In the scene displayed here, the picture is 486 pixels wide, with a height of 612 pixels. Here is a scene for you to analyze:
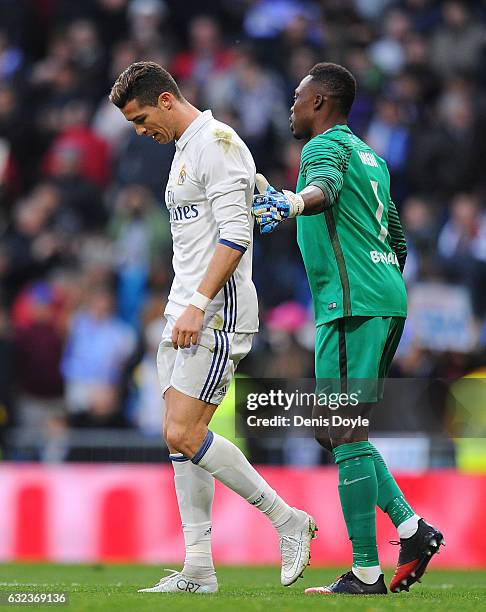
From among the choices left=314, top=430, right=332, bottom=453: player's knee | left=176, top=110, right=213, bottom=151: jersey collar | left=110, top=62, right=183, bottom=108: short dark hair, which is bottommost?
left=314, top=430, right=332, bottom=453: player's knee

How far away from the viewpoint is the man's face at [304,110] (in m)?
6.47

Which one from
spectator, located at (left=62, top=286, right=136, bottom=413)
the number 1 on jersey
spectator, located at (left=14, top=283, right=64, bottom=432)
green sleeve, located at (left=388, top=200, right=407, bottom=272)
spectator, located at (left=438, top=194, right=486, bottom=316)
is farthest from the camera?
spectator, located at (left=14, top=283, right=64, bottom=432)

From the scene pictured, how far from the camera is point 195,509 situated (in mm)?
6195

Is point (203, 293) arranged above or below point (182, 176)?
below

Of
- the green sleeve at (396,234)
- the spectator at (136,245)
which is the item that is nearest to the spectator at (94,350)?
the spectator at (136,245)

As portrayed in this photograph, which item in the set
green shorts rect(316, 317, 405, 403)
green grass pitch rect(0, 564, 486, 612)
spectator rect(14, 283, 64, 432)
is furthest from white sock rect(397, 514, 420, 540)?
spectator rect(14, 283, 64, 432)

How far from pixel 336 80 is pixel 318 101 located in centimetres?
13

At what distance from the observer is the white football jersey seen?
5980 mm

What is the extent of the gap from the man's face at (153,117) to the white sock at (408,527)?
2.04 m

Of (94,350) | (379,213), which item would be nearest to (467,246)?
(94,350)

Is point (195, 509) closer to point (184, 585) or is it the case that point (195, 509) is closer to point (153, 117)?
point (184, 585)

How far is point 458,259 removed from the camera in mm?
12297

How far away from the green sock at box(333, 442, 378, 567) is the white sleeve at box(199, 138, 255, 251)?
3.47 ft

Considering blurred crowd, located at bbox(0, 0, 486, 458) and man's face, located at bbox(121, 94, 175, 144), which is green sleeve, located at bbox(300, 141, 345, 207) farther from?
blurred crowd, located at bbox(0, 0, 486, 458)
